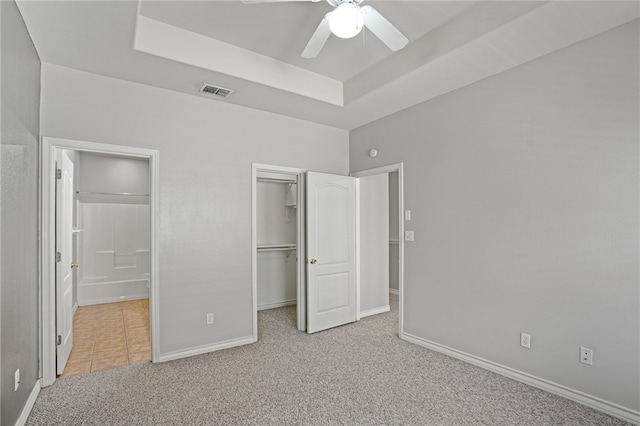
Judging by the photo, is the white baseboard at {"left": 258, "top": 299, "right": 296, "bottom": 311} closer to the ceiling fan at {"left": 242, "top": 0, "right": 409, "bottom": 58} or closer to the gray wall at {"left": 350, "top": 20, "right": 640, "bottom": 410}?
the gray wall at {"left": 350, "top": 20, "right": 640, "bottom": 410}

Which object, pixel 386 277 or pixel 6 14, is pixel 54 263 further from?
pixel 386 277

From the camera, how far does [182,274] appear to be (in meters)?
3.44

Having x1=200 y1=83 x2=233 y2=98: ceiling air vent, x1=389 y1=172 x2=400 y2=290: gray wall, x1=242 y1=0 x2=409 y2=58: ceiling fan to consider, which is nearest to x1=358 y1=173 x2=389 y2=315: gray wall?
x1=389 y1=172 x2=400 y2=290: gray wall

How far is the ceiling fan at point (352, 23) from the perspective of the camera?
195 cm

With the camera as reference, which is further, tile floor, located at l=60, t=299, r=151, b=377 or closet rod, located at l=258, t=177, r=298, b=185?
closet rod, located at l=258, t=177, r=298, b=185

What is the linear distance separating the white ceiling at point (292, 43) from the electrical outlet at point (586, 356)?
2.34 m

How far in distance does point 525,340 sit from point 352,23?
2846 millimetres

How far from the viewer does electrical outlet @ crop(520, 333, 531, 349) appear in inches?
112

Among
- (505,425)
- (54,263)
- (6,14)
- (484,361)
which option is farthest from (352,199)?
(6,14)

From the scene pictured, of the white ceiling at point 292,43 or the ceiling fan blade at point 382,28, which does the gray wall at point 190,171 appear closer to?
the white ceiling at point 292,43

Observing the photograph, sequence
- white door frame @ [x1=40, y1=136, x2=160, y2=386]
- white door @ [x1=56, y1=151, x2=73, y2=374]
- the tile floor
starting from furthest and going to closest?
the tile floor, white door @ [x1=56, y1=151, x2=73, y2=374], white door frame @ [x1=40, y1=136, x2=160, y2=386]

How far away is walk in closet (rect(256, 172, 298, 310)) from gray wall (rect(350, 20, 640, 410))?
2366mm

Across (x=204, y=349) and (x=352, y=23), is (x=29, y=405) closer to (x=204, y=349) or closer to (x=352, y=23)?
(x=204, y=349)

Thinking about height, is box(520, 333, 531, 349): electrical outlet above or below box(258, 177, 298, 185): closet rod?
below
